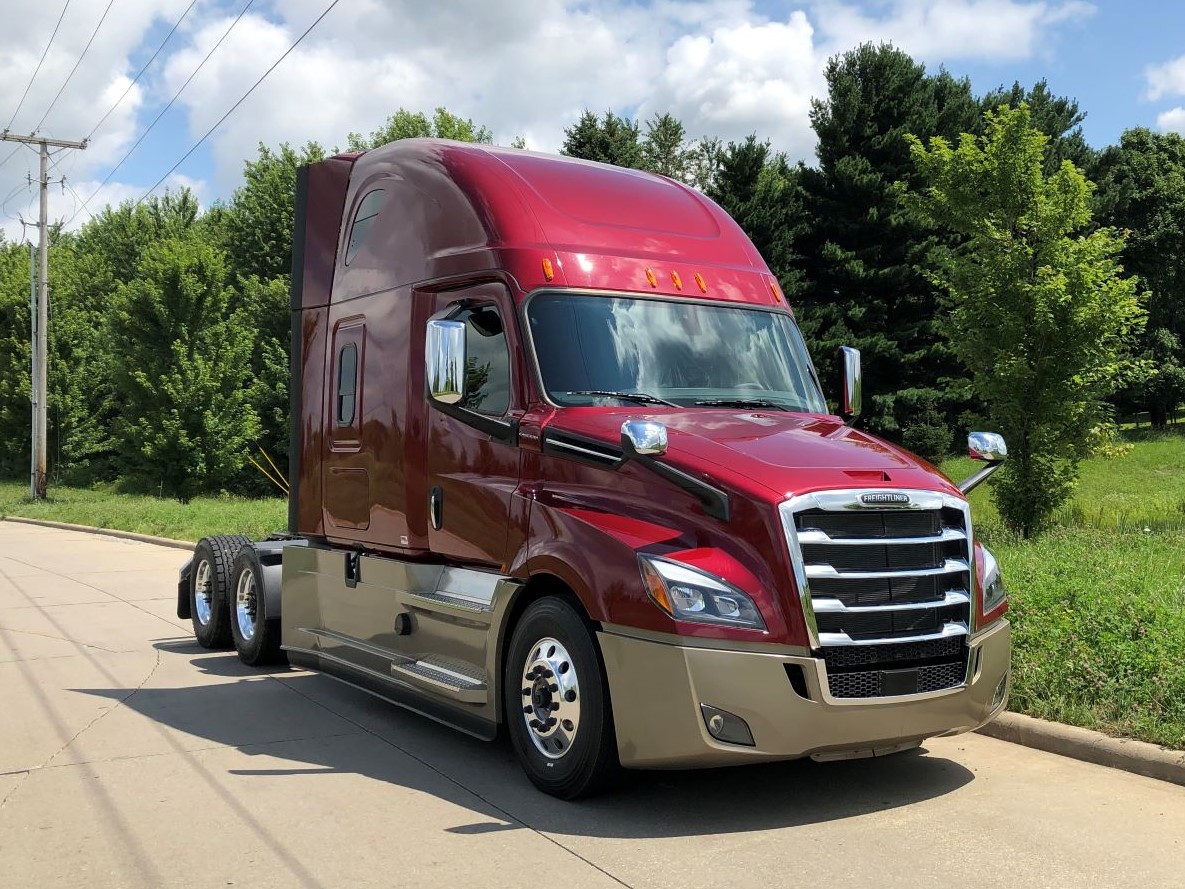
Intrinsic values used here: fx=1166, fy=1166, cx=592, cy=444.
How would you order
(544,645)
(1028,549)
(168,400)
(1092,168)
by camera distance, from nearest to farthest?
(544,645) < (1028,549) < (168,400) < (1092,168)

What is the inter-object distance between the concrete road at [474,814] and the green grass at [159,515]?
9511mm

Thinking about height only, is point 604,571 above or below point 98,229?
below

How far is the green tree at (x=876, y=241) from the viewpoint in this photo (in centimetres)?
4091

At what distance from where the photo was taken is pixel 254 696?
839cm

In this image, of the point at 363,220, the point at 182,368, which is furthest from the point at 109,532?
the point at 363,220

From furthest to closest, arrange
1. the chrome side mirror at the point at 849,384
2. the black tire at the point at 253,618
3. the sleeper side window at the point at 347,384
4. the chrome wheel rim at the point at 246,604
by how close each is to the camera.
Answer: the chrome wheel rim at the point at 246,604 < the black tire at the point at 253,618 < the sleeper side window at the point at 347,384 < the chrome side mirror at the point at 849,384

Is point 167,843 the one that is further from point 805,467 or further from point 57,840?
point 805,467

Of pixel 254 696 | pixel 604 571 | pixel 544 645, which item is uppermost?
pixel 604 571

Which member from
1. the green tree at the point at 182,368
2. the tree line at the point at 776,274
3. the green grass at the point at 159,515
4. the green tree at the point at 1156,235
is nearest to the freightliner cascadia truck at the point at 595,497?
the green grass at the point at 159,515

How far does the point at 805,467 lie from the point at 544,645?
157 cm

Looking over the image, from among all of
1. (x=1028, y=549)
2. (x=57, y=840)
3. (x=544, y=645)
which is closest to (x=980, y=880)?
(x=544, y=645)

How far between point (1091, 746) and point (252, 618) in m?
6.47

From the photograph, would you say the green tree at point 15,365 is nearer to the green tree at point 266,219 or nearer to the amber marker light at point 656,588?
the green tree at point 266,219

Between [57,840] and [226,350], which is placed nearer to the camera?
[57,840]
